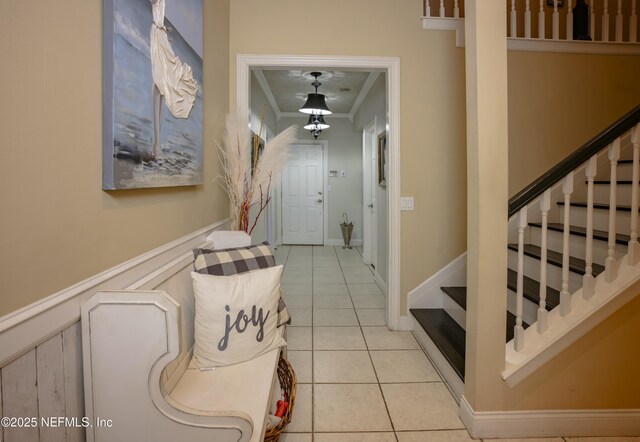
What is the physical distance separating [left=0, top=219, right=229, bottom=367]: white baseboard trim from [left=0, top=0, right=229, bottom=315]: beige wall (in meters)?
0.02

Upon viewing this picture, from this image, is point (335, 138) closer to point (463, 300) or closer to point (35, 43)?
point (463, 300)

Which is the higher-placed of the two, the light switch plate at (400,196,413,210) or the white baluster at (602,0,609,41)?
the white baluster at (602,0,609,41)

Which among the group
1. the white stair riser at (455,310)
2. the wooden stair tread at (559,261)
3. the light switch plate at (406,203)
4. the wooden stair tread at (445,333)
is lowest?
the wooden stair tread at (445,333)

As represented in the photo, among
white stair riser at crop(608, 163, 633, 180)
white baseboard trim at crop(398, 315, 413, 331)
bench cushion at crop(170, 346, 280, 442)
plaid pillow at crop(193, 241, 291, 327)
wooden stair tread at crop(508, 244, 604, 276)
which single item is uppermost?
white stair riser at crop(608, 163, 633, 180)

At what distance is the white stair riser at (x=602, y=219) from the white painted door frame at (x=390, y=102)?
1.27 meters

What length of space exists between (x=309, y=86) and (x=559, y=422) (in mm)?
5058

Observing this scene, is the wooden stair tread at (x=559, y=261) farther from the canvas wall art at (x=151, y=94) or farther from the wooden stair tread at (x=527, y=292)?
the canvas wall art at (x=151, y=94)

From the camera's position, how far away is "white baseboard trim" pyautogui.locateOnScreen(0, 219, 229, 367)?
0.79 meters

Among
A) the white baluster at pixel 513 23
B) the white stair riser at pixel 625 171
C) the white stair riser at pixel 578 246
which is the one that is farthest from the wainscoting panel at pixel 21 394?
the white baluster at pixel 513 23

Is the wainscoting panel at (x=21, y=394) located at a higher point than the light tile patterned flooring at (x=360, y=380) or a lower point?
higher

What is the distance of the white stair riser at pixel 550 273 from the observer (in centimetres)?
214

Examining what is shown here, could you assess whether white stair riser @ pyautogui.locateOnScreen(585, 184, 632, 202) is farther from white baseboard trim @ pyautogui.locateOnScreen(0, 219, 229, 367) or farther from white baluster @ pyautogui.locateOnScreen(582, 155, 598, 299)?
white baseboard trim @ pyautogui.locateOnScreen(0, 219, 229, 367)

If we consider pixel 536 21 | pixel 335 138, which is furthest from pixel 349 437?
pixel 335 138

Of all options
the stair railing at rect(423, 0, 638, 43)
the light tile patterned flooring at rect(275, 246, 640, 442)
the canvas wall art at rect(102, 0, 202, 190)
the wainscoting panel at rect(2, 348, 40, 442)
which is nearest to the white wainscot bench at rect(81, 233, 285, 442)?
the wainscoting panel at rect(2, 348, 40, 442)
